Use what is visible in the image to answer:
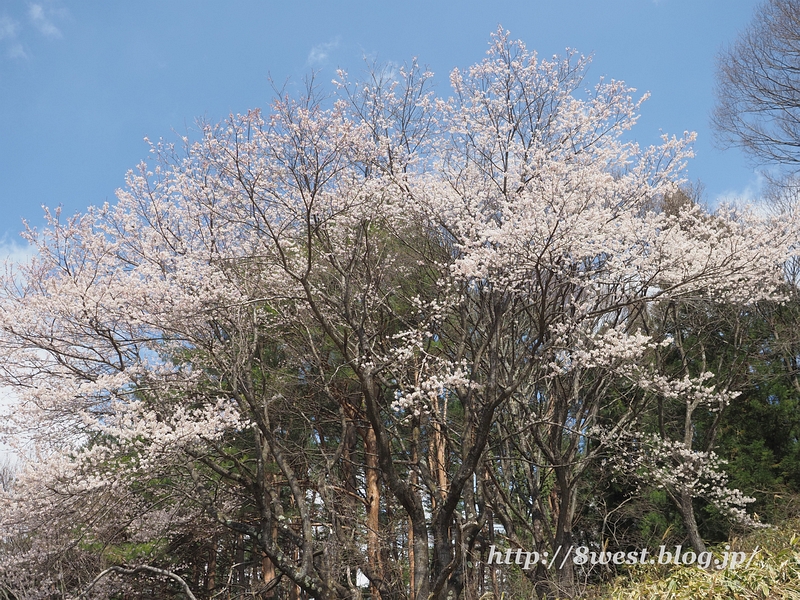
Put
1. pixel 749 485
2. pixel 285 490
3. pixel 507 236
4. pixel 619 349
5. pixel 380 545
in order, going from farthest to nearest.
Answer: pixel 285 490
pixel 749 485
pixel 380 545
pixel 619 349
pixel 507 236

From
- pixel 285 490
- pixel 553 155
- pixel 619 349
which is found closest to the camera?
pixel 619 349

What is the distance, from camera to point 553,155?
23.9ft

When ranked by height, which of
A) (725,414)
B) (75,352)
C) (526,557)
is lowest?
(526,557)

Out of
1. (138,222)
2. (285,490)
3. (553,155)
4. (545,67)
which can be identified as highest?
(545,67)

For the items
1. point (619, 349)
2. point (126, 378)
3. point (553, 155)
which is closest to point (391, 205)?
point (553, 155)

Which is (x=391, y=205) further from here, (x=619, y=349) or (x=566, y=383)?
(x=566, y=383)

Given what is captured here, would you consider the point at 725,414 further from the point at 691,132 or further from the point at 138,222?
the point at 138,222

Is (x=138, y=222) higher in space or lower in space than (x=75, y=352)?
higher

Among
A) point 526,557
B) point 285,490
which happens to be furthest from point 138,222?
point 285,490

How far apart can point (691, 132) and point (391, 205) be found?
3.55 m

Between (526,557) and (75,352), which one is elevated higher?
(75,352)

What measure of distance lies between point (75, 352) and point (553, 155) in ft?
20.4

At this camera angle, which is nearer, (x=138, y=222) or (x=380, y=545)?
(x=138, y=222)

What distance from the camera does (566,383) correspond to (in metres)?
9.47
